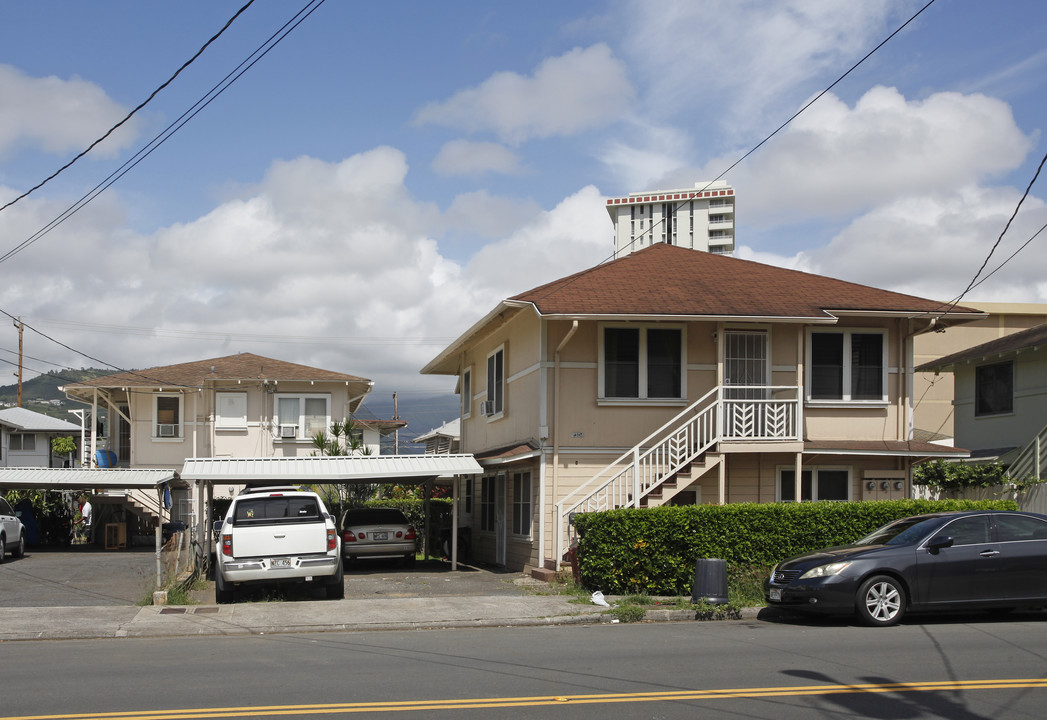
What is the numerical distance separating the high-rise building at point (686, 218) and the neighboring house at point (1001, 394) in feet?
329

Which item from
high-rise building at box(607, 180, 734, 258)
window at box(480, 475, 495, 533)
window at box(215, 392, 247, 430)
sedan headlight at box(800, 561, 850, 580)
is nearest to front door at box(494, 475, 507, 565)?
window at box(480, 475, 495, 533)

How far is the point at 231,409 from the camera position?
123 feet

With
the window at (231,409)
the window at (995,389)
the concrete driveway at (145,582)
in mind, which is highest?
the window at (995,389)

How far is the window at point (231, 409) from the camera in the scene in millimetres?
37312

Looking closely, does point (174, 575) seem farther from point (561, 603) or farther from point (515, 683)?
point (515, 683)

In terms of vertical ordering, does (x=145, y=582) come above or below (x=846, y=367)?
below

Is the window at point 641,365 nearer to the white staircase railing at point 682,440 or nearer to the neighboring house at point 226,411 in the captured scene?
the white staircase railing at point 682,440

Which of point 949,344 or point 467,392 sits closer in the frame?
point 467,392

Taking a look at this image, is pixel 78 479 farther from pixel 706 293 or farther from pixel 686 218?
pixel 686 218

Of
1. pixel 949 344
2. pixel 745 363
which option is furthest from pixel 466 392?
pixel 949 344

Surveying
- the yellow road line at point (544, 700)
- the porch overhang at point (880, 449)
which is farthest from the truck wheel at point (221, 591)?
the porch overhang at point (880, 449)

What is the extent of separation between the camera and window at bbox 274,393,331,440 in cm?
3753

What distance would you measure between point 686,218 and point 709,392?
133636mm

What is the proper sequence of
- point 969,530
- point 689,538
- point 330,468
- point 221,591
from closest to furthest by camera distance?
point 969,530 → point 221,591 → point 689,538 → point 330,468
